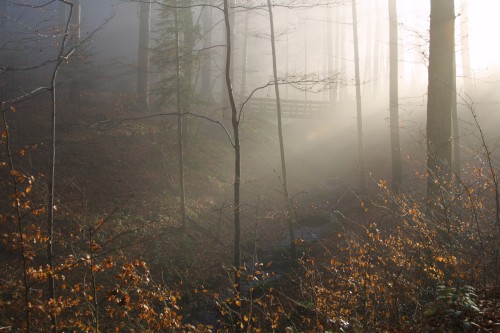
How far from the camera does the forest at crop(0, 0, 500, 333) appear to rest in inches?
243

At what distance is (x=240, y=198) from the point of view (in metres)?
19.3

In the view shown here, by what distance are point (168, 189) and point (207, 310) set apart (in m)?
7.29

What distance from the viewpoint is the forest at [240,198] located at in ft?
20.2

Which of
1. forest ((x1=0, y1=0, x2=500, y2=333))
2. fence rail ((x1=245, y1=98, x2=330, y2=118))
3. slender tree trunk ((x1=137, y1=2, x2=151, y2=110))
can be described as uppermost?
slender tree trunk ((x1=137, y1=2, x2=151, y2=110))

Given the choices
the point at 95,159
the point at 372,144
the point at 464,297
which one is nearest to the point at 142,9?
the point at 95,159

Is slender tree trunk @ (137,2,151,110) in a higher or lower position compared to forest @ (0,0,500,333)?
higher

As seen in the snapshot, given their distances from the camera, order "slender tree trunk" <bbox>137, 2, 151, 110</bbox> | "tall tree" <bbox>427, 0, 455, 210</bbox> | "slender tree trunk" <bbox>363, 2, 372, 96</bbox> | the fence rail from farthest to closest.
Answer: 1. "slender tree trunk" <bbox>363, 2, 372, 96</bbox>
2. the fence rail
3. "slender tree trunk" <bbox>137, 2, 151, 110</bbox>
4. "tall tree" <bbox>427, 0, 455, 210</bbox>

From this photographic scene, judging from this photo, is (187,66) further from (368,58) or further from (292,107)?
(368,58)

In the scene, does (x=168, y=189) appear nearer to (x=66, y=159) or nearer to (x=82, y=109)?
(x=66, y=159)

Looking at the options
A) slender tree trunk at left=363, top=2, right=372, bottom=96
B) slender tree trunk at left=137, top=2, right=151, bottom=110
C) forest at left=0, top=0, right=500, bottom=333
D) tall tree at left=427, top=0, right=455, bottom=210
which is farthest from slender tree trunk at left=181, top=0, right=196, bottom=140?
slender tree trunk at left=363, top=2, right=372, bottom=96

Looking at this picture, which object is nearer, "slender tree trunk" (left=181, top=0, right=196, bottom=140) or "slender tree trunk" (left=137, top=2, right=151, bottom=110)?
"slender tree trunk" (left=181, top=0, right=196, bottom=140)

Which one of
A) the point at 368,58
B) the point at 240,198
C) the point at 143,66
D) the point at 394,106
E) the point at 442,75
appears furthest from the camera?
the point at 368,58

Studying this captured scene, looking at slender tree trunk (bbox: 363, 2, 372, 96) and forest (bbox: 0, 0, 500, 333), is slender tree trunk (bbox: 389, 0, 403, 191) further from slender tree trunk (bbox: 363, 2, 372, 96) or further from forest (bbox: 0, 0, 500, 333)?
slender tree trunk (bbox: 363, 2, 372, 96)

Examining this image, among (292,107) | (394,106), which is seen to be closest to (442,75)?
(394,106)
